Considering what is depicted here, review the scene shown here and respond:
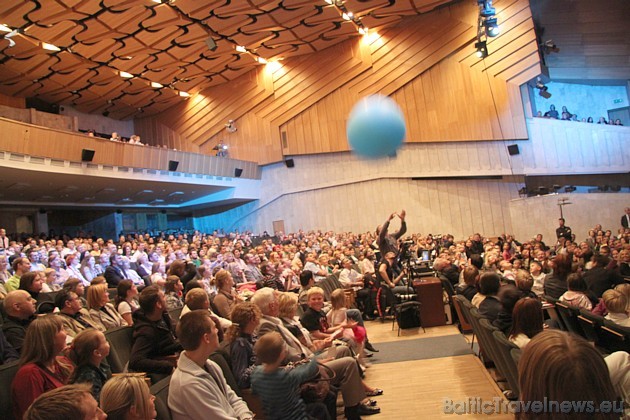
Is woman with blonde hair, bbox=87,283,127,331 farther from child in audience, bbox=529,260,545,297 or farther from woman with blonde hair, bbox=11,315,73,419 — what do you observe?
child in audience, bbox=529,260,545,297

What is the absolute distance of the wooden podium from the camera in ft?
19.1

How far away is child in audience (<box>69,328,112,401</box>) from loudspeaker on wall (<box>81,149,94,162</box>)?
10372 millimetres

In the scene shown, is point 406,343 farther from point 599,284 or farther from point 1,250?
point 1,250

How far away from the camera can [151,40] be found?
1257cm

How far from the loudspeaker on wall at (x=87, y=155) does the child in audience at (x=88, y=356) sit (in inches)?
408

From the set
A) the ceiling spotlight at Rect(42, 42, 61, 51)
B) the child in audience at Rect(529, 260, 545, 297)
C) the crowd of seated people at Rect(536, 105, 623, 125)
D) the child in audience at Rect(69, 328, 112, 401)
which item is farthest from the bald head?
the crowd of seated people at Rect(536, 105, 623, 125)

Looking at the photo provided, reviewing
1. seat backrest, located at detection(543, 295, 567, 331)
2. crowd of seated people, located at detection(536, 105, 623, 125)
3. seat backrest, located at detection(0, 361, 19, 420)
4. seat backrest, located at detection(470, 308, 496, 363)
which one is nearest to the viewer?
seat backrest, located at detection(0, 361, 19, 420)

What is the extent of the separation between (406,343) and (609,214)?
9.11 m

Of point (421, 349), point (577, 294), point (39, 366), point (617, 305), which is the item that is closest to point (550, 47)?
point (421, 349)

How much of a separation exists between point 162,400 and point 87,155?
35.5 feet

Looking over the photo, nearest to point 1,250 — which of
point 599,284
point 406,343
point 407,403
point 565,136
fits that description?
point 406,343

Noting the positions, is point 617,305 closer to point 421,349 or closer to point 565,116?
point 421,349

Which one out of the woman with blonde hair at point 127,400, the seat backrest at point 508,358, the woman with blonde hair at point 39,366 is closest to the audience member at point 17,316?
the woman with blonde hair at point 39,366

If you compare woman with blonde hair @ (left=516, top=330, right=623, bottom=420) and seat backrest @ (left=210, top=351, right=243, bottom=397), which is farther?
seat backrest @ (left=210, top=351, right=243, bottom=397)
